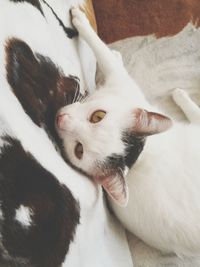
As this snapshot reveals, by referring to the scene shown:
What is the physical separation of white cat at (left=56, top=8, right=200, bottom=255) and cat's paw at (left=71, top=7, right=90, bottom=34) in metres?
0.19

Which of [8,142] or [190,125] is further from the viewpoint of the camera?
[190,125]

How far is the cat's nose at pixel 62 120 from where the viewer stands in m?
0.98

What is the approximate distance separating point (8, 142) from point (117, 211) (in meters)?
0.44

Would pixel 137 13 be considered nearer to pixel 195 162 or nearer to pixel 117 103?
pixel 117 103

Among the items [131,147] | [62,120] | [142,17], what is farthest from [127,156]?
[142,17]

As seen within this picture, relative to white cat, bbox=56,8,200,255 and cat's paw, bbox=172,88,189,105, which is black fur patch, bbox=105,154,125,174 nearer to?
white cat, bbox=56,8,200,255

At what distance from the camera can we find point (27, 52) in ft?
3.05

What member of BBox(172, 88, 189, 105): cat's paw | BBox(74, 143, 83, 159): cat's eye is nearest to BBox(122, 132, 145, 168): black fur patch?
BBox(74, 143, 83, 159): cat's eye

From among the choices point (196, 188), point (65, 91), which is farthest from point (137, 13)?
point (196, 188)

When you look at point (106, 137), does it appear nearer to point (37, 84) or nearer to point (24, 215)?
point (37, 84)

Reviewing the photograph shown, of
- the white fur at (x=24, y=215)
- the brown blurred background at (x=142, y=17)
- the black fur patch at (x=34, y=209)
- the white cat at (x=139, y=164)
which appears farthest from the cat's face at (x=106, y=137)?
the brown blurred background at (x=142, y=17)

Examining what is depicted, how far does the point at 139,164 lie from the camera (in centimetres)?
113

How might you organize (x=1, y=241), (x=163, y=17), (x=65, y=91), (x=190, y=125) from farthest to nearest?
1. (x=163, y=17)
2. (x=190, y=125)
3. (x=65, y=91)
4. (x=1, y=241)

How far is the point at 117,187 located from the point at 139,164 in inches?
6.6
